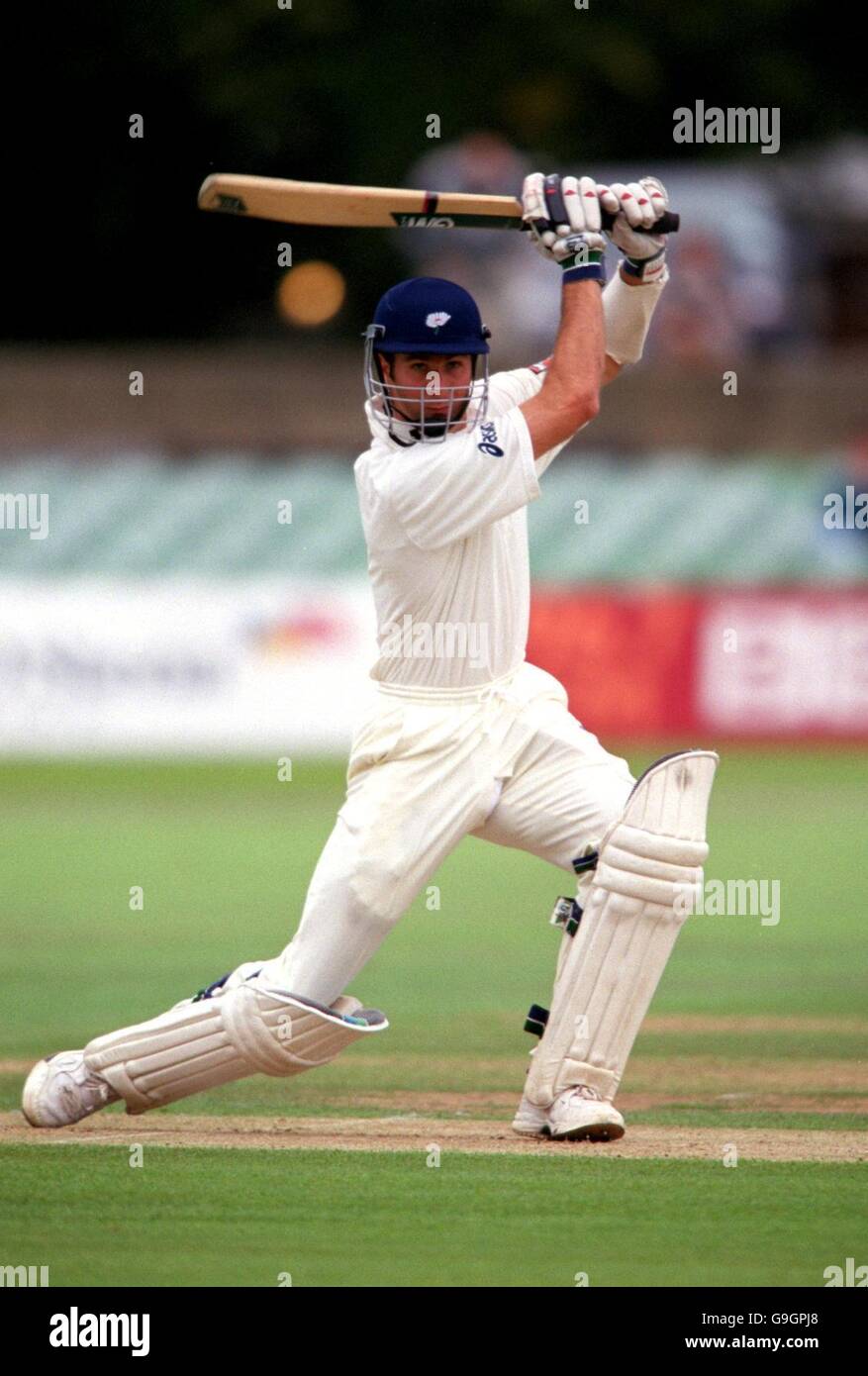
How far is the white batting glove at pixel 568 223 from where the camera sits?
5.21 m

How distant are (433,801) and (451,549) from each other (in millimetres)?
602

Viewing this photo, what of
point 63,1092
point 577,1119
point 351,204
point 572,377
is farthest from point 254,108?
point 577,1119

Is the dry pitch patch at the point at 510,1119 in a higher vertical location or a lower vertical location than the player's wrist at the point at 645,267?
lower

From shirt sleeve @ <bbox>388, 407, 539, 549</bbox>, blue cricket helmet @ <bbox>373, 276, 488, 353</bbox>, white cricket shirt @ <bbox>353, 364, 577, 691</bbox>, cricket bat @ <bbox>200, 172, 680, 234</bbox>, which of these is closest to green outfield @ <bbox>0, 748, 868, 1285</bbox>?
white cricket shirt @ <bbox>353, 364, 577, 691</bbox>

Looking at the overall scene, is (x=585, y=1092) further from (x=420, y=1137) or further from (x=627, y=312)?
(x=627, y=312)

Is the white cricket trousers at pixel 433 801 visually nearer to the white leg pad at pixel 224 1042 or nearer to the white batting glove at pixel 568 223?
the white leg pad at pixel 224 1042

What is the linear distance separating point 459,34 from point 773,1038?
17.0 metres

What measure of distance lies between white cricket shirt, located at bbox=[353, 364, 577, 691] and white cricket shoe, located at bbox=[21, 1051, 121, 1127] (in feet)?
3.93

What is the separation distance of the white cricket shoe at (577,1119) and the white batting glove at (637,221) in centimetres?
205

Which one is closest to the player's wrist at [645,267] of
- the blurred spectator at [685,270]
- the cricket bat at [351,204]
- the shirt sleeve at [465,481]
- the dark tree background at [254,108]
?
the cricket bat at [351,204]

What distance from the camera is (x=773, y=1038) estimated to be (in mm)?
6918

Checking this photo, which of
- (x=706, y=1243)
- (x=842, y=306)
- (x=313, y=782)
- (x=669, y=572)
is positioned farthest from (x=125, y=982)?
(x=842, y=306)

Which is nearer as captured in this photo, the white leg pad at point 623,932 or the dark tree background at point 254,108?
the white leg pad at point 623,932

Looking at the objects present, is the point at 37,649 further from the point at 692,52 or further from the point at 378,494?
the point at 692,52
